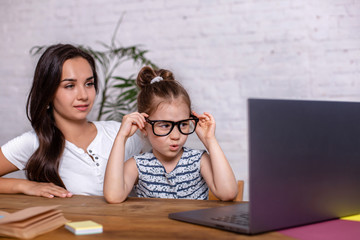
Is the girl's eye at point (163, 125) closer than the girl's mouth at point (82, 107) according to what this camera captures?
Yes

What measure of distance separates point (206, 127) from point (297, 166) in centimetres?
72

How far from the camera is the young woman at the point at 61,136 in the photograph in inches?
75.6

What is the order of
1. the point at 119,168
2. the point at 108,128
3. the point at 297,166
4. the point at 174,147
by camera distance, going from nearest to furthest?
the point at 297,166 → the point at 119,168 → the point at 174,147 → the point at 108,128

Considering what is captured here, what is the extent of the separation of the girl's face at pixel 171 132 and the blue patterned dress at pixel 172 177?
2.8 inches

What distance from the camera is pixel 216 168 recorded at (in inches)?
59.5

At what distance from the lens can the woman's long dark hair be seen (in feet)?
6.17

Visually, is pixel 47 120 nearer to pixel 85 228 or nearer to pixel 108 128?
pixel 108 128

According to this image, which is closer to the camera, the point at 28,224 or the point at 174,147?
the point at 28,224

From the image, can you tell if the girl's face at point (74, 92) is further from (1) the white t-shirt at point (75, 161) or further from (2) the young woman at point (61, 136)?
(1) the white t-shirt at point (75, 161)

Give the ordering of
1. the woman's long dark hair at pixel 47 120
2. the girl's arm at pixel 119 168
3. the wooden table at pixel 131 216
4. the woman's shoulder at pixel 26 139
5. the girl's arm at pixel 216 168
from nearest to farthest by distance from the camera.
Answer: the wooden table at pixel 131 216, the girl's arm at pixel 119 168, the girl's arm at pixel 216 168, the woman's long dark hair at pixel 47 120, the woman's shoulder at pixel 26 139

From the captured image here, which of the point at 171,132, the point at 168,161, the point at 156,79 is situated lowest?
the point at 168,161

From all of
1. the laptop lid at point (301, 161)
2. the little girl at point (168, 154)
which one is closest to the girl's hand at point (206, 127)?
the little girl at point (168, 154)

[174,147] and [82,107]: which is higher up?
[82,107]

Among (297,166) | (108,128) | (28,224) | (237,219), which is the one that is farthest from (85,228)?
(108,128)
